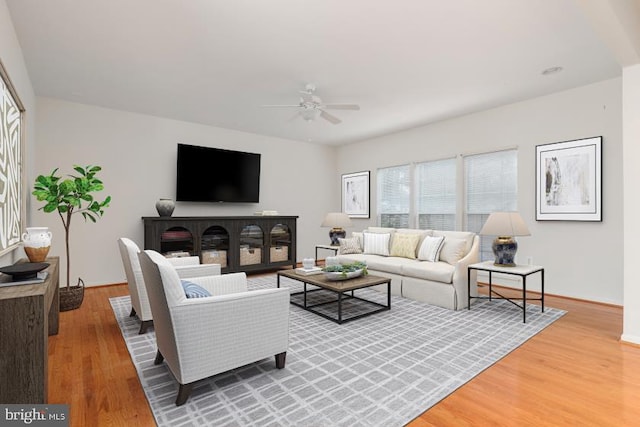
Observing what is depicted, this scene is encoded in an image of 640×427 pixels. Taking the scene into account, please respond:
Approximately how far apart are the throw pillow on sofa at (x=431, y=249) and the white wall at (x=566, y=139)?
1263 mm

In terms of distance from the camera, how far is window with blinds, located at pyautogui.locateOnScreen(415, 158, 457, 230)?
5359mm

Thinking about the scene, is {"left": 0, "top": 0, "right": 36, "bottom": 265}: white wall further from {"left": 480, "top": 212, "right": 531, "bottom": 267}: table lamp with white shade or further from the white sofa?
{"left": 480, "top": 212, "right": 531, "bottom": 267}: table lamp with white shade

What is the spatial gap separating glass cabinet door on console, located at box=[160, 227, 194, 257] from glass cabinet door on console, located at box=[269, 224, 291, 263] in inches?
56.7

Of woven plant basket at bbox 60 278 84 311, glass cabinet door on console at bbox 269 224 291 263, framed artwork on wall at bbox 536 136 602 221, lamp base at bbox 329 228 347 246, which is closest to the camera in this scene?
woven plant basket at bbox 60 278 84 311

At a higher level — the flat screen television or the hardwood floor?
the flat screen television

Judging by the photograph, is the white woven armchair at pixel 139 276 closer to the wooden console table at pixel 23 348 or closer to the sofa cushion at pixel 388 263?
the wooden console table at pixel 23 348

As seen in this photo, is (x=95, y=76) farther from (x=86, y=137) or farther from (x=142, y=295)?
(x=142, y=295)

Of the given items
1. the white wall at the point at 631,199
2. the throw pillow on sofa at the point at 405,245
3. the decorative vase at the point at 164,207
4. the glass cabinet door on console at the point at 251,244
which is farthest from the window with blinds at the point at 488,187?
the decorative vase at the point at 164,207

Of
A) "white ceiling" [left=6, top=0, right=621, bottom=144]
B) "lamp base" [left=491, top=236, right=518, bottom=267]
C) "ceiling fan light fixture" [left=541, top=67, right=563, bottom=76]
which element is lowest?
"lamp base" [left=491, top=236, right=518, bottom=267]

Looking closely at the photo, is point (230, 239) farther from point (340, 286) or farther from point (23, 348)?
point (23, 348)

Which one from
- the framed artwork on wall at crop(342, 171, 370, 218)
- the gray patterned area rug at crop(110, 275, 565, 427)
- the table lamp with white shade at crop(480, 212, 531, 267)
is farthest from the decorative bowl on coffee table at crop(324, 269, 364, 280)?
the framed artwork on wall at crop(342, 171, 370, 218)

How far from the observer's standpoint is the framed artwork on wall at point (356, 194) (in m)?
6.81

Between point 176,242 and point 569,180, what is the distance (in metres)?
5.54

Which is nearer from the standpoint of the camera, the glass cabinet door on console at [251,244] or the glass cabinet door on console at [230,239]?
the glass cabinet door on console at [230,239]
